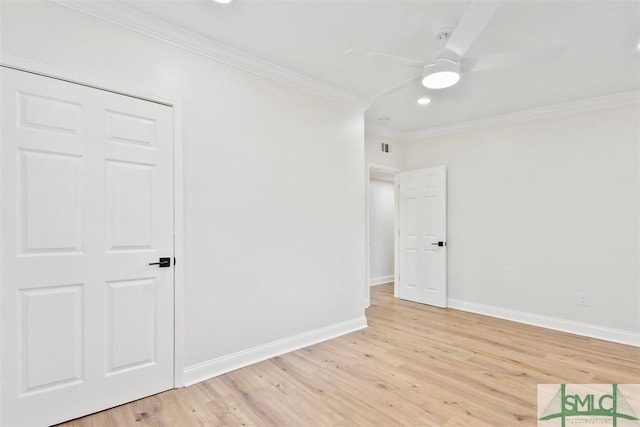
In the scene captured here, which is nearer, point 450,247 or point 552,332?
point 552,332

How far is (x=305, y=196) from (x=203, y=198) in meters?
1.11

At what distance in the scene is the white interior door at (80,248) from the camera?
1962mm

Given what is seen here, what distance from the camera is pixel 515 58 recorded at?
88.0 inches

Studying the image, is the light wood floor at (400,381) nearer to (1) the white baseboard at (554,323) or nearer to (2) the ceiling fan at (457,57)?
(1) the white baseboard at (554,323)

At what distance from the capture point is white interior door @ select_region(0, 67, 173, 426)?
196cm

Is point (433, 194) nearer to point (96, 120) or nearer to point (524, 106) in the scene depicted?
point (524, 106)

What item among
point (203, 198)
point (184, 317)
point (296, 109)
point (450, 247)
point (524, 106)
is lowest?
point (184, 317)

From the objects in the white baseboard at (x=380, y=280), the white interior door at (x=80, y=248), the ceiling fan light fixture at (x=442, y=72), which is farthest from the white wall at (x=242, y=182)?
the white baseboard at (x=380, y=280)

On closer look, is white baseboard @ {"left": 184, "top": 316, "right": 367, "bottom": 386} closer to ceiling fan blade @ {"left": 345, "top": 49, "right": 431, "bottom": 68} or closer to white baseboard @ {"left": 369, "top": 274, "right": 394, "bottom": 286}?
ceiling fan blade @ {"left": 345, "top": 49, "right": 431, "bottom": 68}

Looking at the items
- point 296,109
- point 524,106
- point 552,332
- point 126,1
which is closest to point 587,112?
point 524,106

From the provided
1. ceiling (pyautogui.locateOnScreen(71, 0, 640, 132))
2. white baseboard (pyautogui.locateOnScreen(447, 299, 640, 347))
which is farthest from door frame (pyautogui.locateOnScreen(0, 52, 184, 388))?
white baseboard (pyautogui.locateOnScreen(447, 299, 640, 347))

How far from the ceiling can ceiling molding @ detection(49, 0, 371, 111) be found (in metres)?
0.05

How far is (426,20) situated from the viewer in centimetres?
236

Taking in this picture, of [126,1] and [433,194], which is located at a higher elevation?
[126,1]
